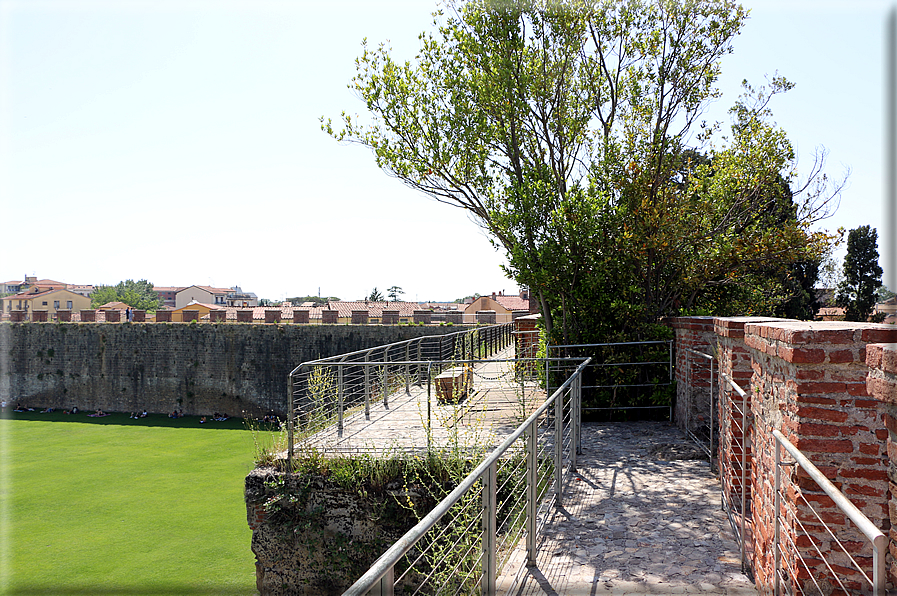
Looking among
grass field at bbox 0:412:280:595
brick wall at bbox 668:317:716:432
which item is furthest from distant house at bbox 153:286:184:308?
brick wall at bbox 668:317:716:432

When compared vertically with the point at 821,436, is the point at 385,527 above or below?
below

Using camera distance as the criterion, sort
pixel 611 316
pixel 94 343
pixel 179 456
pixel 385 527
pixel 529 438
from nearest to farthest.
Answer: pixel 529 438 → pixel 385 527 → pixel 611 316 → pixel 179 456 → pixel 94 343

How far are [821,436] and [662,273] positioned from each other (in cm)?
786

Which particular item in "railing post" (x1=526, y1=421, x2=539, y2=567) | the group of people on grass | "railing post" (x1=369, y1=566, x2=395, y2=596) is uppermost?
"railing post" (x1=369, y1=566, x2=395, y2=596)

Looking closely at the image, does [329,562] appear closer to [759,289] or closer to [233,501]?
[233,501]

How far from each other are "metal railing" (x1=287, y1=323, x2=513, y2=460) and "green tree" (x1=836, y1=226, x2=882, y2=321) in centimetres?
1665

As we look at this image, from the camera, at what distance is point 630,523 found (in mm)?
4875

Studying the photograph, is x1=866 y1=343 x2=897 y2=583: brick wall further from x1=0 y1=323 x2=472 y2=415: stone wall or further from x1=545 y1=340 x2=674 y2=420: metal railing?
x1=0 y1=323 x2=472 y2=415: stone wall

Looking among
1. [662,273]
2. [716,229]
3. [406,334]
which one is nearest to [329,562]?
[662,273]

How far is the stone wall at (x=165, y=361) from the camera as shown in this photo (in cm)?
2712

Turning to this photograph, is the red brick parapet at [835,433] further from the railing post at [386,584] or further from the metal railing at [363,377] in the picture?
the metal railing at [363,377]

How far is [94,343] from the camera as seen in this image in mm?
29609

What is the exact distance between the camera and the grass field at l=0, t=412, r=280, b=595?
943 centimetres

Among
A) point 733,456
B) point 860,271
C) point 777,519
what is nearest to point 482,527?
point 777,519
